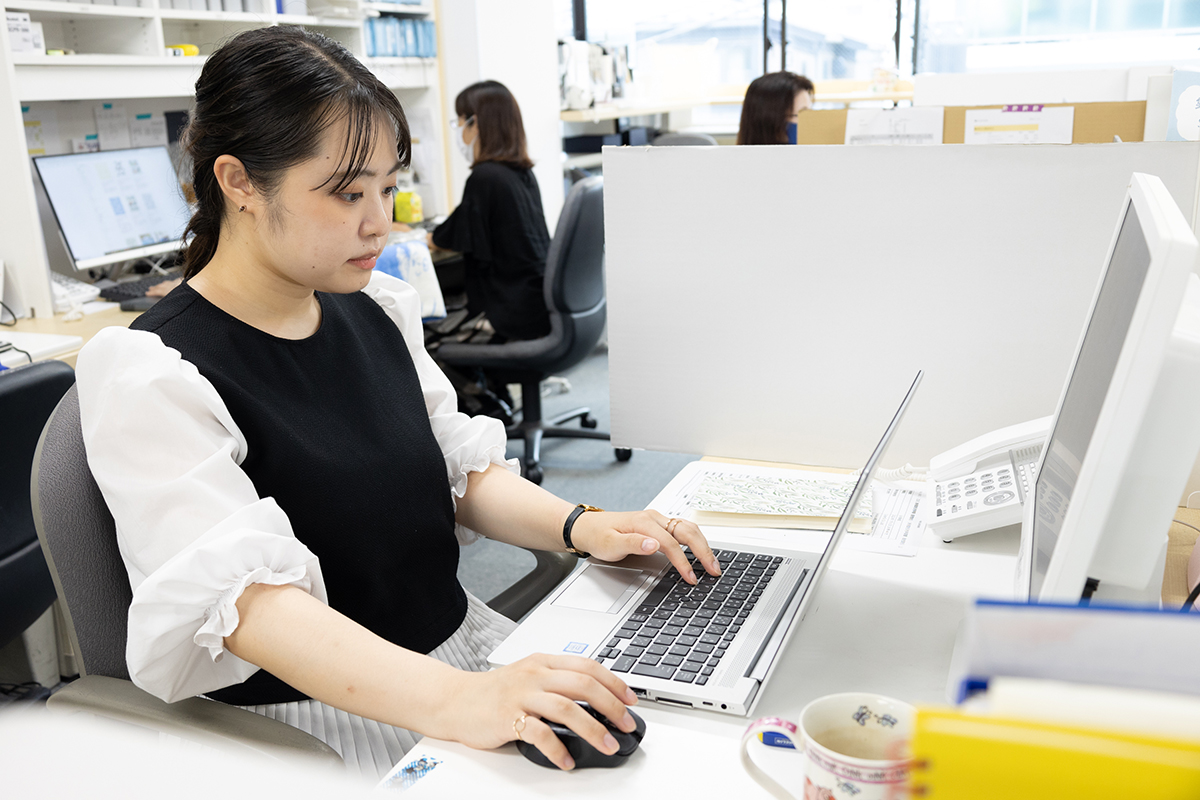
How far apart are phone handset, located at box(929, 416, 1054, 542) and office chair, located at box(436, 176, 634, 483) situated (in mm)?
1752

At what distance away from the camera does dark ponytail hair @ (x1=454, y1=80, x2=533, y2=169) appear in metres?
3.07

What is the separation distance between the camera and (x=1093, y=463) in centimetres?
52

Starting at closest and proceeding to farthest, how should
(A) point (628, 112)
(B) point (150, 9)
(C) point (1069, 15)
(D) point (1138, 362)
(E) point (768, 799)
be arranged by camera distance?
(D) point (1138, 362)
(E) point (768, 799)
(B) point (150, 9)
(A) point (628, 112)
(C) point (1069, 15)

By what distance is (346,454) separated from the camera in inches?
39.3

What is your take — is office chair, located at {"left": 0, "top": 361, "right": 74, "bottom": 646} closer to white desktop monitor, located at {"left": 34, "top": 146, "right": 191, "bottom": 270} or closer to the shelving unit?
the shelving unit

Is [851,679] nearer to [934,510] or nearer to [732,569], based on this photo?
[732,569]

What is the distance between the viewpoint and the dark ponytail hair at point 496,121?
3.07 m

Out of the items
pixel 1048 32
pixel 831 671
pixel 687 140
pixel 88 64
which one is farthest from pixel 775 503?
pixel 1048 32

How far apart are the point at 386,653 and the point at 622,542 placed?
281 millimetres

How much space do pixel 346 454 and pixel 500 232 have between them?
208 cm

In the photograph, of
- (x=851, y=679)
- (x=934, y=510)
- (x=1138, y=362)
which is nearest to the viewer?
(x=1138, y=362)

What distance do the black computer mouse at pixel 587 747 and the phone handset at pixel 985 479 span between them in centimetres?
53

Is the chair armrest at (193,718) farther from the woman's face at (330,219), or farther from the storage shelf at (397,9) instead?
the storage shelf at (397,9)

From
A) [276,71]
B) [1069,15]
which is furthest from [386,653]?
[1069,15]
